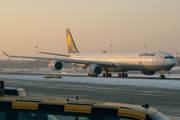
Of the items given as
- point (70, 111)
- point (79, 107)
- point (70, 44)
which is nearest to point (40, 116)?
point (70, 111)

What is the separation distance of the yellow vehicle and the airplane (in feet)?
134

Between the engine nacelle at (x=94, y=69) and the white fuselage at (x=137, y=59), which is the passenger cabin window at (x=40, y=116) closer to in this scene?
the white fuselage at (x=137, y=59)

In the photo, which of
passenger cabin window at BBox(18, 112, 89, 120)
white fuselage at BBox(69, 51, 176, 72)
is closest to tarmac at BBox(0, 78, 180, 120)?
passenger cabin window at BBox(18, 112, 89, 120)

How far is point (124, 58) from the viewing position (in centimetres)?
4856

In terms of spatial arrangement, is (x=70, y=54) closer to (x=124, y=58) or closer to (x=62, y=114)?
(x=124, y=58)

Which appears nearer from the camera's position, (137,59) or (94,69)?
(137,59)

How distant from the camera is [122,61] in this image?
4875cm

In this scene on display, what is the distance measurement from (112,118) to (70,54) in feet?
179

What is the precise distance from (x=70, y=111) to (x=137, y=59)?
141 ft

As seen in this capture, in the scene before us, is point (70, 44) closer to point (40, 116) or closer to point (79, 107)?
point (40, 116)

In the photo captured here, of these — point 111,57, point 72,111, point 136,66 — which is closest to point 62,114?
point 72,111

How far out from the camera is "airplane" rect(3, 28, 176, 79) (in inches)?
1726

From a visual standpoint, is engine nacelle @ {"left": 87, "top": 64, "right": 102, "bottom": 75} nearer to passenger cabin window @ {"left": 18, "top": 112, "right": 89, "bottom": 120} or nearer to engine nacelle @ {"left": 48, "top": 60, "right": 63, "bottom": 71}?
engine nacelle @ {"left": 48, "top": 60, "right": 63, "bottom": 71}

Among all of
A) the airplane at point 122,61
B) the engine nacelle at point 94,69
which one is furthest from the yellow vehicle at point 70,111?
the engine nacelle at point 94,69
